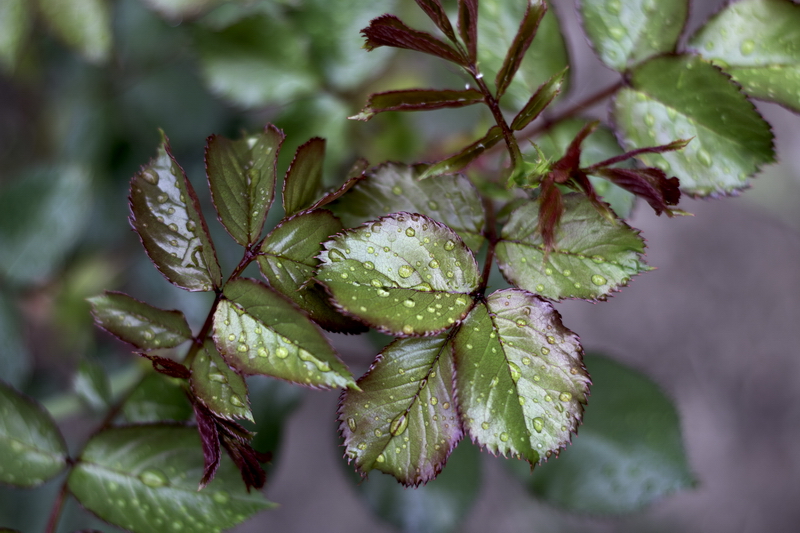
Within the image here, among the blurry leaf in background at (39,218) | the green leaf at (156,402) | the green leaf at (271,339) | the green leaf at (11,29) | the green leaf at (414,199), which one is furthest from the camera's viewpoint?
the blurry leaf in background at (39,218)

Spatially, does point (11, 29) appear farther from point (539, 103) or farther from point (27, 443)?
point (539, 103)

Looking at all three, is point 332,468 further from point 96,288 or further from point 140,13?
point 140,13

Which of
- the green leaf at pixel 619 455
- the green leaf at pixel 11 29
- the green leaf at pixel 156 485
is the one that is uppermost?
the green leaf at pixel 11 29

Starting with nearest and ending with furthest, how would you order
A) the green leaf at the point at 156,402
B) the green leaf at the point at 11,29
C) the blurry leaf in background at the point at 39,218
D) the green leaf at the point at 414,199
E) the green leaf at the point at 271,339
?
1. the green leaf at the point at 271,339
2. the green leaf at the point at 414,199
3. the green leaf at the point at 156,402
4. the green leaf at the point at 11,29
5. the blurry leaf in background at the point at 39,218

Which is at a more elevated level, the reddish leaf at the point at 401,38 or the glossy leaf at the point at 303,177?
the reddish leaf at the point at 401,38

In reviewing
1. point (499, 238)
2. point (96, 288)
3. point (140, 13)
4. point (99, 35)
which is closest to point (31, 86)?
point (140, 13)

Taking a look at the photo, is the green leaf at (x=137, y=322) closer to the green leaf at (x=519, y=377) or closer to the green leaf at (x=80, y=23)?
the green leaf at (x=519, y=377)

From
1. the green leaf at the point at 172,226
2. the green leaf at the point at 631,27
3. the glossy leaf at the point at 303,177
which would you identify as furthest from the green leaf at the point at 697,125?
the green leaf at the point at 172,226
